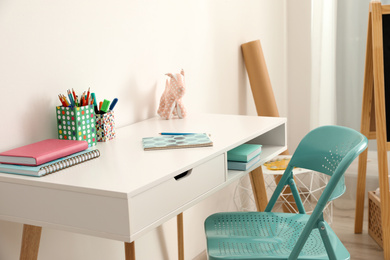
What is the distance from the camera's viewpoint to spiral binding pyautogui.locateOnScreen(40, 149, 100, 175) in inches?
54.1

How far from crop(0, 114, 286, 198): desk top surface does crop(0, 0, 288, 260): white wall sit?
0.70 ft

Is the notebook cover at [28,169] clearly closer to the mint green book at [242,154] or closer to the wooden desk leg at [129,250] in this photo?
the wooden desk leg at [129,250]

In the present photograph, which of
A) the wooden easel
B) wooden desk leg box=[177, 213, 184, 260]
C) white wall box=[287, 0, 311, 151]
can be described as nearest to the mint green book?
wooden desk leg box=[177, 213, 184, 260]

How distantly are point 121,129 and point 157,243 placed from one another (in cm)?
64

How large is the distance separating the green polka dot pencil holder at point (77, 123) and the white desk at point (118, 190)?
0.07 metres

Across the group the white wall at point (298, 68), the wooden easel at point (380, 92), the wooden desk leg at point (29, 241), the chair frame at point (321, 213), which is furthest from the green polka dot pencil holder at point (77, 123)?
the white wall at point (298, 68)

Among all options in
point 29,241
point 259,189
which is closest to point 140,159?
point 29,241

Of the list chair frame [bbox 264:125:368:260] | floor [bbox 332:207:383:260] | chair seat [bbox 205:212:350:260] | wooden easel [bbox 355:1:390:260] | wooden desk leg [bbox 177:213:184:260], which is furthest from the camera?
floor [bbox 332:207:383:260]

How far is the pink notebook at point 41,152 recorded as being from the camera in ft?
4.57

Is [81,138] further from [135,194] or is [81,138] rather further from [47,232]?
[135,194]

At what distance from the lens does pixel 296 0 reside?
353 centimetres

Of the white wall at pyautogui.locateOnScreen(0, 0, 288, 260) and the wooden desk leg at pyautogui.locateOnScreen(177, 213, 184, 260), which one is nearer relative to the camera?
the white wall at pyautogui.locateOnScreen(0, 0, 288, 260)

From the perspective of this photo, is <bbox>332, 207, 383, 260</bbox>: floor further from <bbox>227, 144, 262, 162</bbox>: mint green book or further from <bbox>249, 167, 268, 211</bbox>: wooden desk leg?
<bbox>227, 144, 262, 162</bbox>: mint green book

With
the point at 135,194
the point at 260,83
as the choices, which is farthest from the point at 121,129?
the point at 260,83
